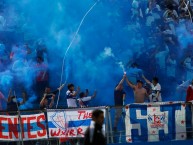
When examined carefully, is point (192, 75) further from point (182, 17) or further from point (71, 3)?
point (71, 3)

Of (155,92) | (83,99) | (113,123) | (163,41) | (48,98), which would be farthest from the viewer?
(163,41)

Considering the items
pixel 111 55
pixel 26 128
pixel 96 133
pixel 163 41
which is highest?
pixel 163 41

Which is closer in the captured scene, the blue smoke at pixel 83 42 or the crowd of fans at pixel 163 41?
the blue smoke at pixel 83 42

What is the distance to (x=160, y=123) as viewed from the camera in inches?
626

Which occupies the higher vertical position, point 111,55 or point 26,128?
point 111,55

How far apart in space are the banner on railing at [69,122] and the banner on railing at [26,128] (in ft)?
0.73

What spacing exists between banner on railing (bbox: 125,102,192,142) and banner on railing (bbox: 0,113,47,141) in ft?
7.54

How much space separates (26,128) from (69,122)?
3.86ft

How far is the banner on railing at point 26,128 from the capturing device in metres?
16.1

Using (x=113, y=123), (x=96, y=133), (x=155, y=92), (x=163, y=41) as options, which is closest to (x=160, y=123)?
(x=113, y=123)

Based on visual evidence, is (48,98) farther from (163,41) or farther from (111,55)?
(163,41)

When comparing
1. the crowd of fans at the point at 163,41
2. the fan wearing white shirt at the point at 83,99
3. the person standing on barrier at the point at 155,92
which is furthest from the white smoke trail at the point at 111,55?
the person standing on barrier at the point at 155,92

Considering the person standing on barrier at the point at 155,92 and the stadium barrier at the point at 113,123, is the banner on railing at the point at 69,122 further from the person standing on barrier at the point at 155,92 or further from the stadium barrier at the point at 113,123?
the person standing on barrier at the point at 155,92

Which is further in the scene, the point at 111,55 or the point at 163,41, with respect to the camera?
the point at 163,41
